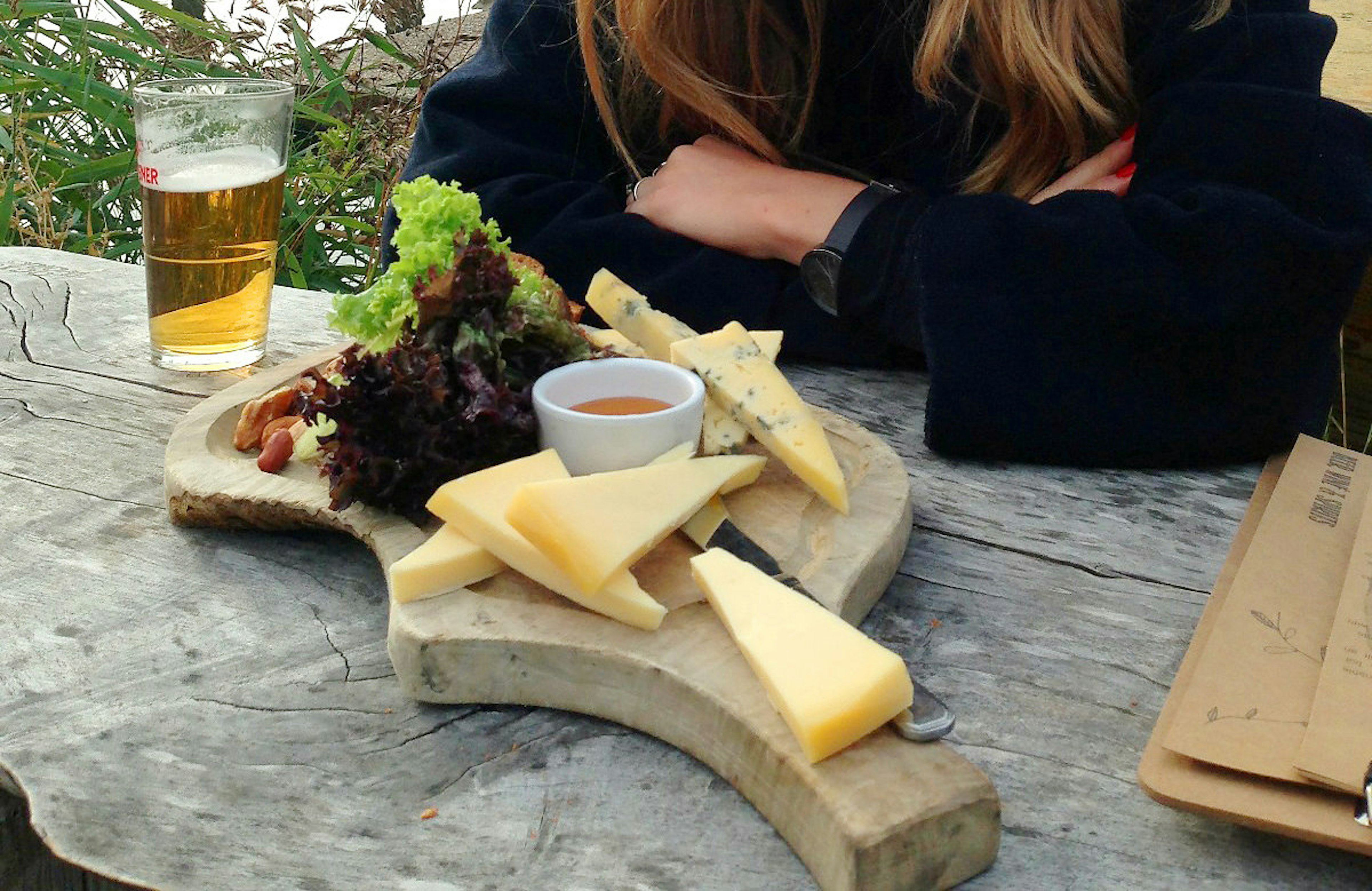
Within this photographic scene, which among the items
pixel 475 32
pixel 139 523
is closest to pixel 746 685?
pixel 139 523

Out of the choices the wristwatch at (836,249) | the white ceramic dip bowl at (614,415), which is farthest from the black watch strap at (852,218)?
the white ceramic dip bowl at (614,415)

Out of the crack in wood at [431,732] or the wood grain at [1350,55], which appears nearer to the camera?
the crack in wood at [431,732]

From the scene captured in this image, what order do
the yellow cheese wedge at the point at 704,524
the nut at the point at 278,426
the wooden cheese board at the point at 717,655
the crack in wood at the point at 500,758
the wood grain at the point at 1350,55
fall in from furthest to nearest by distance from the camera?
the wood grain at the point at 1350,55 → the nut at the point at 278,426 → the yellow cheese wedge at the point at 704,524 → the crack in wood at the point at 500,758 → the wooden cheese board at the point at 717,655

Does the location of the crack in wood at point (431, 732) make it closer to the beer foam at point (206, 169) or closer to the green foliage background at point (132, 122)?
the beer foam at point (206, 169)

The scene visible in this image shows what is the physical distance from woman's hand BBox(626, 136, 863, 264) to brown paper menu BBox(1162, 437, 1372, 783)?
0.76 m

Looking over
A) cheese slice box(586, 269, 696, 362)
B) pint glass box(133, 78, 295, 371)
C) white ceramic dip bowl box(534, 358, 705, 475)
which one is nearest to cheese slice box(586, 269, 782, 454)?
cheese slice box(586, 269, 696, 362)

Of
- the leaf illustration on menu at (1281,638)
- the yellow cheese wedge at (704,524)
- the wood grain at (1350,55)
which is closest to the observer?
the leaf illustration on menu at (1281,638)

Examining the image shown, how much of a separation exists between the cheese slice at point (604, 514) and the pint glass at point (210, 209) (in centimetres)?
90

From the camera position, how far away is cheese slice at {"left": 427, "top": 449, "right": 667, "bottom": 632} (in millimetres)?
1106

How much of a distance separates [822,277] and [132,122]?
220 cm

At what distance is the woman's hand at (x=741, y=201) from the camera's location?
1.91m

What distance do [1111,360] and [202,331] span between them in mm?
1334

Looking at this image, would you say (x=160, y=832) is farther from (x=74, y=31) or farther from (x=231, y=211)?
(x=74, y=31)

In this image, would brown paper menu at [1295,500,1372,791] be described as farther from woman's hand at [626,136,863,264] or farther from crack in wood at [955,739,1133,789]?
woman's hand at [626,136,863,264]
